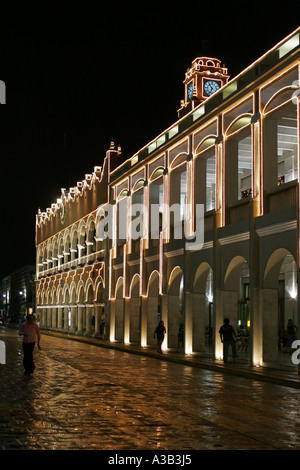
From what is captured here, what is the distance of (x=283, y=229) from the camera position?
21.4 meters

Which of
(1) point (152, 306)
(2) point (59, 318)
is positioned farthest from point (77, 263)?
(1) point (152, 306)

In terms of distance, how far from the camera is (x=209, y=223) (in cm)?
2764

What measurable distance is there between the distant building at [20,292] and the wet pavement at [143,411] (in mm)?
94073

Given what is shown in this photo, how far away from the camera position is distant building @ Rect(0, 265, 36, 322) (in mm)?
123562

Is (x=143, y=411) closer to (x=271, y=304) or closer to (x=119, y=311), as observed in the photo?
(x=271, y=304)

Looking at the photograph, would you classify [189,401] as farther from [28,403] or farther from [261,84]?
[261,84]

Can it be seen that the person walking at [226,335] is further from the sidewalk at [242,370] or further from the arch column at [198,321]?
the arch column at [198,321]

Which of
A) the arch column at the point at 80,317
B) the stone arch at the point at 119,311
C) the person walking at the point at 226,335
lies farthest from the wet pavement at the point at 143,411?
the arch column at the point at 80,317

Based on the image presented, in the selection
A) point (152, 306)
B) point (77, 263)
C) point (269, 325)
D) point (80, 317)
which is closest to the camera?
point (269, 325)

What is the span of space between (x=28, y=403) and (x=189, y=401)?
10.6 feet

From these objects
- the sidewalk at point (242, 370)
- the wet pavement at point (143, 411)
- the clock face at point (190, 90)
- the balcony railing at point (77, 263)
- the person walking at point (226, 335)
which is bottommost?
the sidewalk at point (242, 370)

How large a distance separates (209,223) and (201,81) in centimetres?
2143

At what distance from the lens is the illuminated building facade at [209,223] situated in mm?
22422
